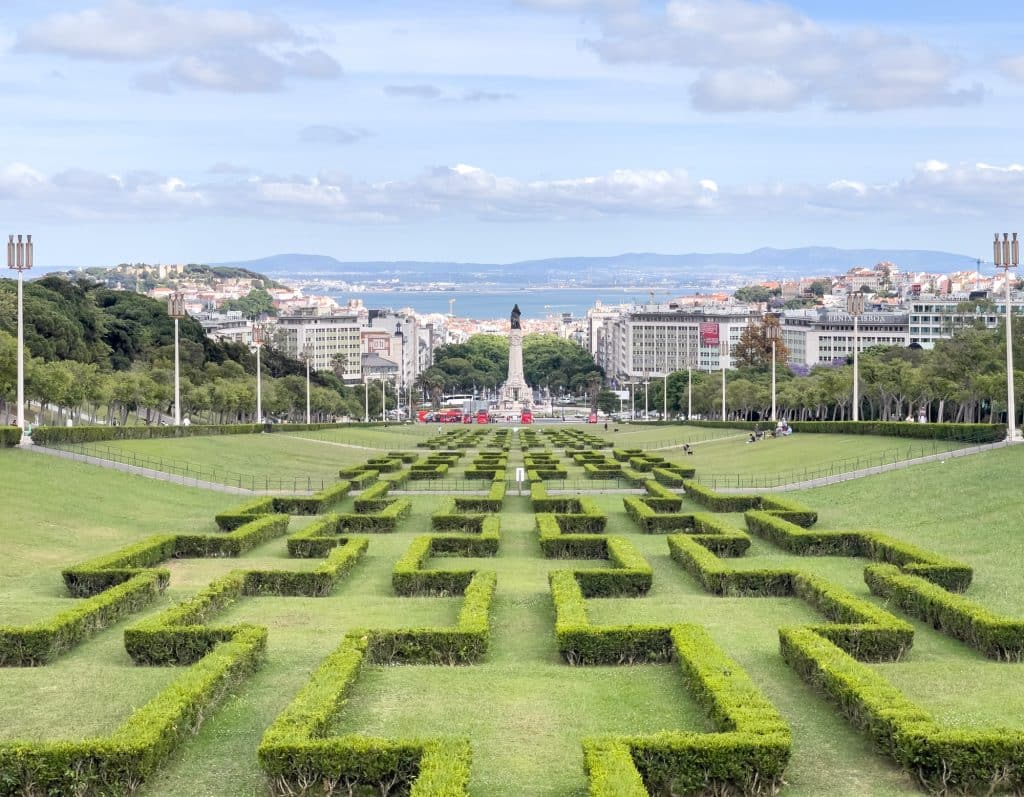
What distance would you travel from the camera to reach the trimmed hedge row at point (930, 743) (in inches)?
521

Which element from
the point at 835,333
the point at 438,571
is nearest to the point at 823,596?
the point at 438,571

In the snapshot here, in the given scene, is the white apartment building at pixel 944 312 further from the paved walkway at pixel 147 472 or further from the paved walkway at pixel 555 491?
the paved walkway at pixel 147 472

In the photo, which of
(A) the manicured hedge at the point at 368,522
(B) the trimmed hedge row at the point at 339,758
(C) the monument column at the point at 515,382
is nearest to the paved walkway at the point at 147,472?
(A) the manicured hedge at the point at 368,522

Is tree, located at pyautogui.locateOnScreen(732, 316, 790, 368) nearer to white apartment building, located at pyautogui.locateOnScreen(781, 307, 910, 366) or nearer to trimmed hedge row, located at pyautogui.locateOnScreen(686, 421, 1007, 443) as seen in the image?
white apartment building, located at pyautogui.locateOnScreen(781, 307, 910, 366)

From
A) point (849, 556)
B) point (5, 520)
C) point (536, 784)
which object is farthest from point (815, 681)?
point (5, 520)

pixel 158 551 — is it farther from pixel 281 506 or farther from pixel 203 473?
pixel 203 473

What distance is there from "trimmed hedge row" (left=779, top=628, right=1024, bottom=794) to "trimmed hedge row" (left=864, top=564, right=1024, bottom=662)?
12.1 ft

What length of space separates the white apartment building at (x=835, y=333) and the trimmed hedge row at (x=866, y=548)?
144 meters

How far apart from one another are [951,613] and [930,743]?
7.65m

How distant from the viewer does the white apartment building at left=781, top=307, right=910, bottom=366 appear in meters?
178

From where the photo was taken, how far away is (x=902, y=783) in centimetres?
1380

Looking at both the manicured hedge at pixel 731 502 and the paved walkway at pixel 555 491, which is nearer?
the manicured hedge at pixel 731 502

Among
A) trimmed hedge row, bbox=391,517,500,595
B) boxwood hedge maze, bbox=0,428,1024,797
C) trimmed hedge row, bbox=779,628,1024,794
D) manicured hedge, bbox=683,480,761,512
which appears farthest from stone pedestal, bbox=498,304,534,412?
trimmed hedge row, bbox=779,628,1024,794

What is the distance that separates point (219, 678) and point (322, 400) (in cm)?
9975
